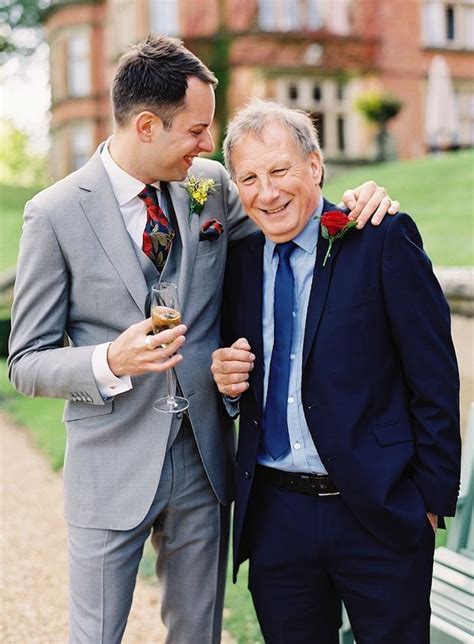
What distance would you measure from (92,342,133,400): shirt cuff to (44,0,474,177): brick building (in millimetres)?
20432

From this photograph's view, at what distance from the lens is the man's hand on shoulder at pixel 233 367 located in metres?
2.72

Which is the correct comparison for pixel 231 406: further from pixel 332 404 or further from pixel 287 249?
pixel 287 249

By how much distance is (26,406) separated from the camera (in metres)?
10.4

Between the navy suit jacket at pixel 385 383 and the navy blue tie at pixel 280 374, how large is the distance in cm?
11

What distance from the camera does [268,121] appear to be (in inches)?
109

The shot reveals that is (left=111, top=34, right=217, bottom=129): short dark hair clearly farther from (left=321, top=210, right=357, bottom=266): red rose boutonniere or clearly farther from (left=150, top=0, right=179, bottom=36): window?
(left=150, top=0, right=179, bottom=36): window

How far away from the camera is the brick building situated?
23.1 metres

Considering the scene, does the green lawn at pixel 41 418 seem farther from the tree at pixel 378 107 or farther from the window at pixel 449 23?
the window at pixel 449 23

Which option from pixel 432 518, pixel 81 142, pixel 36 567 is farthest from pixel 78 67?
pixel 432 518

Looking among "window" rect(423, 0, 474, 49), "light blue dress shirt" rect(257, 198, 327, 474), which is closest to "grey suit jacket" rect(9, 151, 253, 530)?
"light blue dress shirt" rect(257, 198, 327, 474)

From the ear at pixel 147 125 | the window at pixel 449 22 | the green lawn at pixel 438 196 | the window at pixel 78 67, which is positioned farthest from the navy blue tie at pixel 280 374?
the window at pixel 78 67

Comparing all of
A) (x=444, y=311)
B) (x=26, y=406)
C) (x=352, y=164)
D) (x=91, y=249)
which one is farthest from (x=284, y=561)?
(x=352, y=164)

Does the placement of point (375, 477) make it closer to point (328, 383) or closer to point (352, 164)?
point (328, 383)

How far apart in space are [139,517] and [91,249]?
3.20 ft
